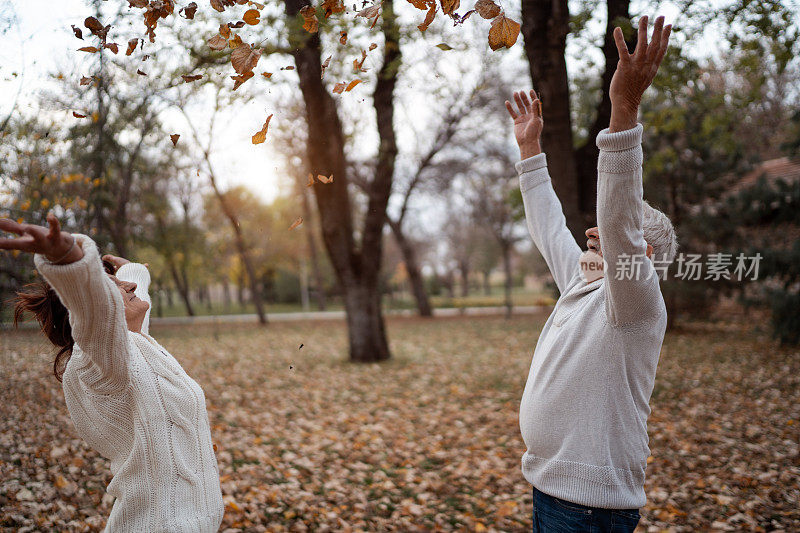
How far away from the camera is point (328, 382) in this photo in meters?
9.35

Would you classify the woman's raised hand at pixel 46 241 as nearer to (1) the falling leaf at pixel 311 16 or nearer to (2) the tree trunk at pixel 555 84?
(1) the falling leaf at pixel 311 16

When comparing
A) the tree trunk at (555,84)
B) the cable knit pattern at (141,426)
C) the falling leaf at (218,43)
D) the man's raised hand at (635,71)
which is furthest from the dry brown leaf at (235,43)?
the tree trunk at (555,84)

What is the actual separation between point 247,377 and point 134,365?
818cm

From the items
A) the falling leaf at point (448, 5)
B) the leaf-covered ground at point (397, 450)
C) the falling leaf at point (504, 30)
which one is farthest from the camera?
the leaf-covered ground at point (397, 450)

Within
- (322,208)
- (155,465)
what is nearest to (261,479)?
(155,465)

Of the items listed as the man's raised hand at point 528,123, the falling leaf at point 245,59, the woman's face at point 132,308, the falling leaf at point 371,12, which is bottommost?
the woman's face at point 132,308

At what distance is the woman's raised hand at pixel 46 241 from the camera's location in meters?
1.48

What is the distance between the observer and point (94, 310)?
168cm

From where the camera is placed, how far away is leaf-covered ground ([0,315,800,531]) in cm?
423

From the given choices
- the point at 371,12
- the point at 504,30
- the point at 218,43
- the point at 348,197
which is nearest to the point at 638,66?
the point at 504,30

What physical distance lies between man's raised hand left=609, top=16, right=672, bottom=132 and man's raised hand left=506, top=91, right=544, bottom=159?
0.81 meters

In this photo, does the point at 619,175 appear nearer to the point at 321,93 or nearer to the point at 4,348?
the point at 4,348

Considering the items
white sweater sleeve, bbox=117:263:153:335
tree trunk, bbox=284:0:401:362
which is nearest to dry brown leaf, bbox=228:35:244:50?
white sweater sleeve, bbox=117:263:153:335

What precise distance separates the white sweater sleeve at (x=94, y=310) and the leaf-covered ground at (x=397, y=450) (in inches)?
108
